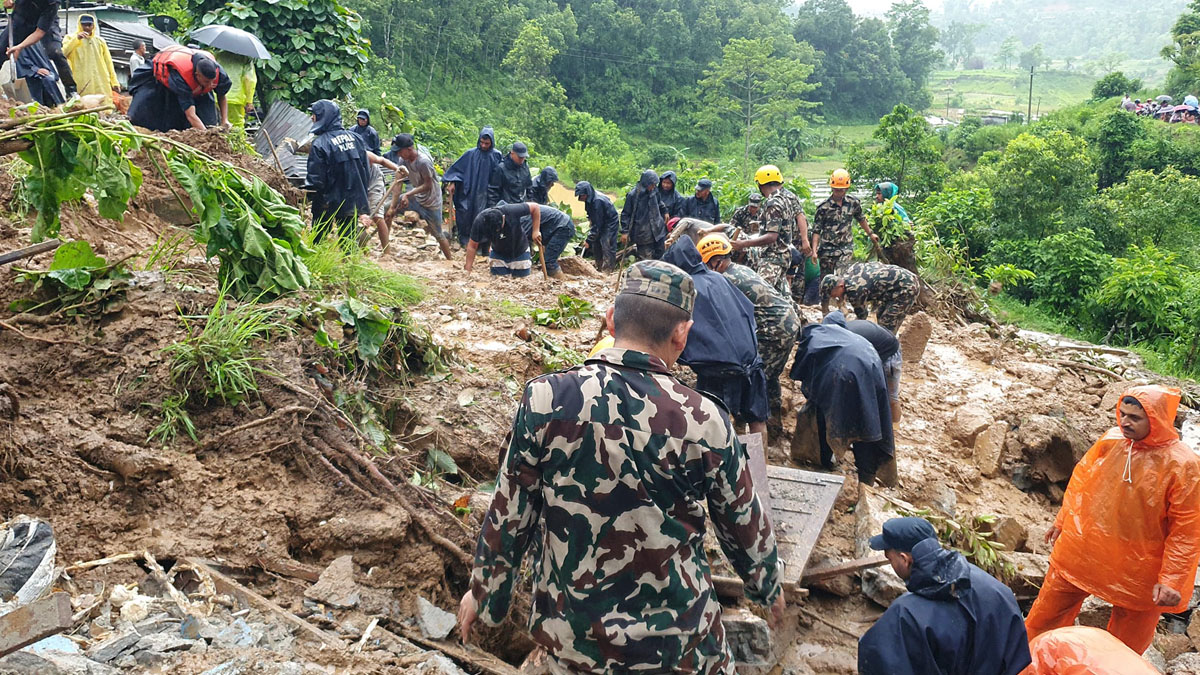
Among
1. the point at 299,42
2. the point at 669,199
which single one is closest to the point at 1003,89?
the point at 669,199

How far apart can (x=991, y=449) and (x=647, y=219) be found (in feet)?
19.2

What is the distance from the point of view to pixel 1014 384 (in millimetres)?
7805

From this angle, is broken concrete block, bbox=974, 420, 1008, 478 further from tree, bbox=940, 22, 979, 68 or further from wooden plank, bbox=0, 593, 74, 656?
tree, bbox=940, 22, 979, 68

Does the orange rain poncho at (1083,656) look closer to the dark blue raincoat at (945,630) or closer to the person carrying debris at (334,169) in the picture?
the dark blue raincoat at (945,630)

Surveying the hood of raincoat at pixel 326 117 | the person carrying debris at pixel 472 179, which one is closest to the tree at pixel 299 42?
the person carrying debris at pixel 472 179

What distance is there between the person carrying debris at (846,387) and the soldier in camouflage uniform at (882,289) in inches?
58.1

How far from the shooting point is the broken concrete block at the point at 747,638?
3432 millimetres

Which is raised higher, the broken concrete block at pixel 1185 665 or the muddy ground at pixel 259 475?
the muddy ground at pixel 259 475

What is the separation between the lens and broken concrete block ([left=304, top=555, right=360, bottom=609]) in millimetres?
3033

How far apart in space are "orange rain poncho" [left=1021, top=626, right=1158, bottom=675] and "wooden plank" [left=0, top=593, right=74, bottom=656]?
272cm

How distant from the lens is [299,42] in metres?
11.4

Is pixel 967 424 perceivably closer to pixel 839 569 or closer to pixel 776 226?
pixel 776 226

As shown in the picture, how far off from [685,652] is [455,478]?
2.19 meters

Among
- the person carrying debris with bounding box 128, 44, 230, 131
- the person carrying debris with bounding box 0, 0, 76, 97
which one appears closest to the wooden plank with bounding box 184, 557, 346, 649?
the person carrying debris with bounding box 128, 44, 230, 131
